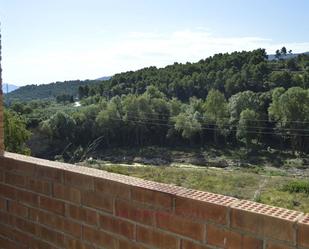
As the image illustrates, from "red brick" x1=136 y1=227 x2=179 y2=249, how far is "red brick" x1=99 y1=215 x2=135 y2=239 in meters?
0.05

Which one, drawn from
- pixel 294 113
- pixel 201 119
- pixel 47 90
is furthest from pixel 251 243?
pixel 47 90

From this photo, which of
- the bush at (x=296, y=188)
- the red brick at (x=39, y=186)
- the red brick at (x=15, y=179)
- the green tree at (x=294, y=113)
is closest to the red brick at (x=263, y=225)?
the red brick at (x=39, y=186)

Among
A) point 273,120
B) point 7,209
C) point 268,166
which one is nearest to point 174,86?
point 273,120

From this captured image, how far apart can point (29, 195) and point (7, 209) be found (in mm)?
293

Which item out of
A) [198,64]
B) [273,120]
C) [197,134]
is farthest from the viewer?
[198,64]

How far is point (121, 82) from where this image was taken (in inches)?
3009

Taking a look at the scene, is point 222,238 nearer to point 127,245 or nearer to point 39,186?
point 127,245

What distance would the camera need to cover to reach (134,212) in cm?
189

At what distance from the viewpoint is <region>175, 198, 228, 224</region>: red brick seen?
61.0 inches

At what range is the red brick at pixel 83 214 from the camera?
82.4 inches

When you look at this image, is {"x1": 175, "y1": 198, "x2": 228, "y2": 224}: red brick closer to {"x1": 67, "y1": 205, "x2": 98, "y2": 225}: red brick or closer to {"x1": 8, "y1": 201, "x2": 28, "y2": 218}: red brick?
{"x1": 67, "y1": 205, "x2": 98, "y2": 225}: red brick

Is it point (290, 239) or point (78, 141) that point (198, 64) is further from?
point (290, 239)

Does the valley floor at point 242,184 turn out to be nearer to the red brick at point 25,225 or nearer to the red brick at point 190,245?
the red brick at point 25,225

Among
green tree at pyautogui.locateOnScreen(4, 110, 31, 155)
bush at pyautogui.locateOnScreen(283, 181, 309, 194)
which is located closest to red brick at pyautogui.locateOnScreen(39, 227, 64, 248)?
green tree at pyautogui.locateOnScreen(4, 110, 31, 155)
